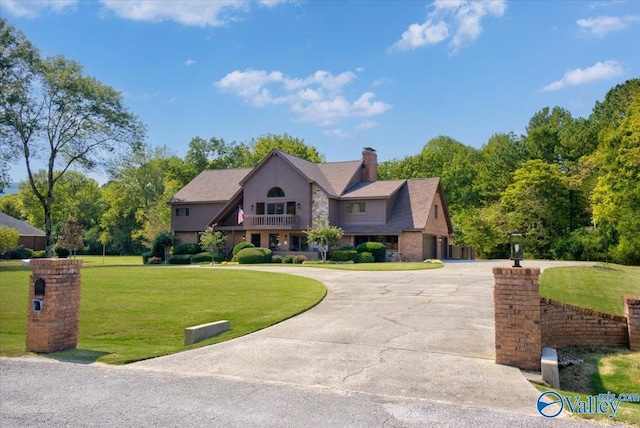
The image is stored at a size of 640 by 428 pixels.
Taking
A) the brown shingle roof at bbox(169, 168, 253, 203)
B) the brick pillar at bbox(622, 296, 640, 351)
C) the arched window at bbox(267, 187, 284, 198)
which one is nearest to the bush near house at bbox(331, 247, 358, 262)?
the arched window at bbox(267, 187, 284, 198)

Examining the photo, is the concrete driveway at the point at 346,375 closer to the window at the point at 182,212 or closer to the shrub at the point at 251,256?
the shrub at the point at 251,256

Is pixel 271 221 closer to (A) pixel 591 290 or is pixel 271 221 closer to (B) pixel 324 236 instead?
(B) pixel 324 236

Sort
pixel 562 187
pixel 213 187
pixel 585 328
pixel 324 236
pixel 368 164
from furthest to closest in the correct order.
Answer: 1. pixel 213 187
2. pixel 562 187
3. pixel 368 164
4. pixel 324 236
5. pixel 585 328

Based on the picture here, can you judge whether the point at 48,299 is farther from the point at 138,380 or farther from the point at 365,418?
the point at 365,418

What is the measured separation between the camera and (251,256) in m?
34.4

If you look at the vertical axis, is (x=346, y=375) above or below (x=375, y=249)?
below

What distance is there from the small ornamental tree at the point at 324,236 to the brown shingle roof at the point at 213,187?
11.3 metres

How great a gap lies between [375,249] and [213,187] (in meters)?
19.0

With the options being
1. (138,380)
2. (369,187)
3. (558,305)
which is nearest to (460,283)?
(558,305)

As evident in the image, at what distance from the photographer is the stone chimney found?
42.9m

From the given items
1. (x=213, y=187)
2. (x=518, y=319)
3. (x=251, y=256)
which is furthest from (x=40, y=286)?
(x=213, y=187)

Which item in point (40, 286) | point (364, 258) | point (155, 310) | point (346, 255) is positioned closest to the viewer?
point (40, 286)

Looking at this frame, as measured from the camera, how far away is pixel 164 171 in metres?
68.7

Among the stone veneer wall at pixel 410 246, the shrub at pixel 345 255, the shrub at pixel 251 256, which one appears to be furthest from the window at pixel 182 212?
the stone veneer wall at pixel 410 246
